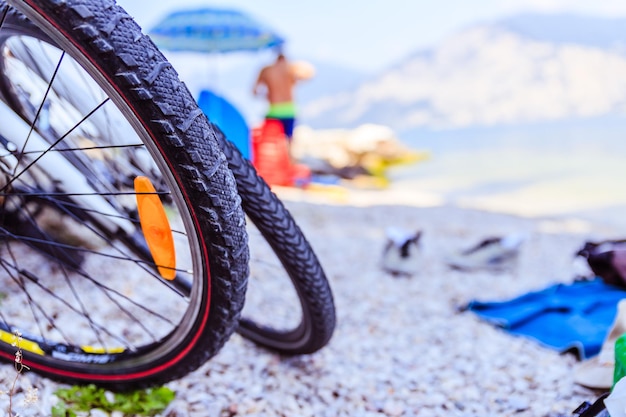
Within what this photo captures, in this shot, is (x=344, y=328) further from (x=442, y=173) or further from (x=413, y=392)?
(x=442, y=173)

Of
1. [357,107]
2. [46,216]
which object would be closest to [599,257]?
[46,216]

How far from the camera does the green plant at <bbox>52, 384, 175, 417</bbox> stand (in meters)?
1.43

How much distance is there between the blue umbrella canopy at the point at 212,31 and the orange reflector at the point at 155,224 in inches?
312

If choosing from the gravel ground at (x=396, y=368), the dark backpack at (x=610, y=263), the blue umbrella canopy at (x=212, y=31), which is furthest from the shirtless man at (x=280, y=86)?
the dark backpack at (x=610, y=263)

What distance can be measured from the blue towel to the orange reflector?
1718 mm

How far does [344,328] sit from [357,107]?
4955 centimetres

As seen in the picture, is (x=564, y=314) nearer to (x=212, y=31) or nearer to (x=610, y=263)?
(x=610, y=263)

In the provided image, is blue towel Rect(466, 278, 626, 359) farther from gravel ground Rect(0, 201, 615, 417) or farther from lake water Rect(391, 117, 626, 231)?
lake water Rect(391, 117, 626, 231)

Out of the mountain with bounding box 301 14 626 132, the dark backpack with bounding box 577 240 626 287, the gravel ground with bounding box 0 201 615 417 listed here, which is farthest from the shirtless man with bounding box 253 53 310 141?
the mountain with bounding box 301 14 626 132

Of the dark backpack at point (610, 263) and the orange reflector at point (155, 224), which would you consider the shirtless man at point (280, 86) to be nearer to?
the dark backpack at point (610, 263)

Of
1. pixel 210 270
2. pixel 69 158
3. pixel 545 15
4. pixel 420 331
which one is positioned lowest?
pixel 420 331

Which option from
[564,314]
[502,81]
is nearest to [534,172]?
[564,314]

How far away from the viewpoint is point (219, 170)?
1.14 meters

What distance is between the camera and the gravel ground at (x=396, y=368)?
167 centimetres
